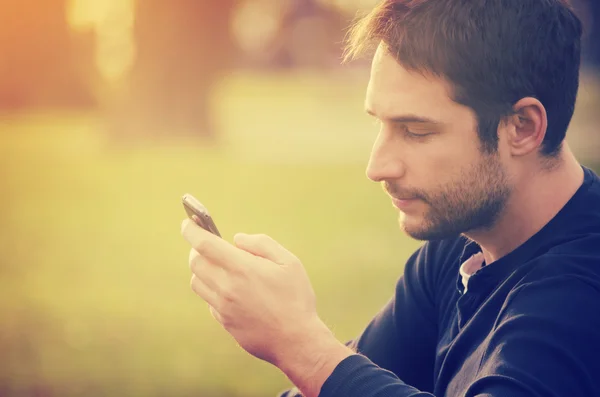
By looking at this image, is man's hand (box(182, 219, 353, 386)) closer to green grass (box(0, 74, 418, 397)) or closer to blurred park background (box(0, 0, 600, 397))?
blurred park background (box(0, 0, 600, 397))

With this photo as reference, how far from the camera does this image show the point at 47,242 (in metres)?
9.73

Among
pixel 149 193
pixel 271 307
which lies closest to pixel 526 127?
pixel 271 307

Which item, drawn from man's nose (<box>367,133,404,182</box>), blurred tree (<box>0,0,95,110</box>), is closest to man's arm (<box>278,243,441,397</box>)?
man's nose (<box>367,133,404,182</box>)

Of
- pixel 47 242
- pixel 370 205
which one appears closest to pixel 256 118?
pixel 370 205

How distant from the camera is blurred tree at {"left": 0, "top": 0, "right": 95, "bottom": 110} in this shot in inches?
842

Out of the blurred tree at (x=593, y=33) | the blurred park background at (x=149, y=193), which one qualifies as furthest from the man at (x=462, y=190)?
the blurred tree at (x=593, y=33)

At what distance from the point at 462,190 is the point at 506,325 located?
559mm

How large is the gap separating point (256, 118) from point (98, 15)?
7611 mm

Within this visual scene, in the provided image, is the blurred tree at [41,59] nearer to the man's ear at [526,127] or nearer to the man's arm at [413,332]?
the man's arm at [413,332]

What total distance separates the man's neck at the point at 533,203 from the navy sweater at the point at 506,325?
5 centimetres

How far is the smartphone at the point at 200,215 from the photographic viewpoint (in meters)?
2.49

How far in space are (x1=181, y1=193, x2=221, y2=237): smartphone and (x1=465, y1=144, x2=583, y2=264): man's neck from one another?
2.75 feet

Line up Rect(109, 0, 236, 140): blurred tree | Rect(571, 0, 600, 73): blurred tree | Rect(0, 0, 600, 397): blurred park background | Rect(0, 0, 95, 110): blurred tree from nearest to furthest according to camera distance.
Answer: Rect(0, 0, 600, 397): blurred park background, Rect(109, 0, 236, 140): blurred tree, Rect(0, 0, 95, 110): blurred tree, Rect(571, 0, 600, 73): blurred tree

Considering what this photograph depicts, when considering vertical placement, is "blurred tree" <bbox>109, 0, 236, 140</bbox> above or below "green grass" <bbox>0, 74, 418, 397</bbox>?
above
